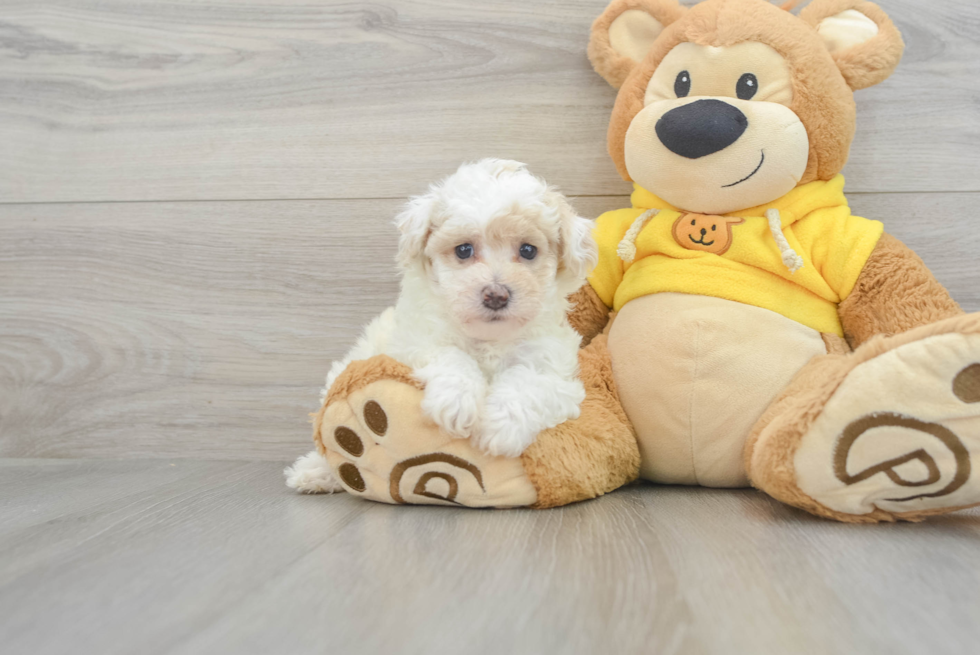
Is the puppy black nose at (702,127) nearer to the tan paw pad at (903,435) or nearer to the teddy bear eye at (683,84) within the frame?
the teddy bear eye at (683,84)

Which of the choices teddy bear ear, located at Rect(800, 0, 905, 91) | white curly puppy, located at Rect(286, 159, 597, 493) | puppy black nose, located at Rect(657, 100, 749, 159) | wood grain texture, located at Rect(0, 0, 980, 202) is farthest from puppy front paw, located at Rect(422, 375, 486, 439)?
teddy bear ear, located at Rect(800, 0, 905, 91)

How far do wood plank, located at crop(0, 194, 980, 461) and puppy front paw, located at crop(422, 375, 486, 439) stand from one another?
50cm

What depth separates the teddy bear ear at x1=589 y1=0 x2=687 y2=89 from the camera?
43.6 inches

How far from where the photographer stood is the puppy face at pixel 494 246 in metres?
0.89

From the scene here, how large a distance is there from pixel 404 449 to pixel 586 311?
0.43 m

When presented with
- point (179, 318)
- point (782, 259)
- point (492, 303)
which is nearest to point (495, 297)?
point (492, 303)

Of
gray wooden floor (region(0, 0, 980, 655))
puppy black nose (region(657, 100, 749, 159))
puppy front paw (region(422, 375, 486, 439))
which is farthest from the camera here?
gray wooden floor (region(0, 0, 980, 655))

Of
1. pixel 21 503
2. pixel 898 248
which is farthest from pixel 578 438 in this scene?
pixel 21 503

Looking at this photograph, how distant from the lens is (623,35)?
3.72 ft

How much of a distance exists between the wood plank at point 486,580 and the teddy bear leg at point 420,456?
3 cm

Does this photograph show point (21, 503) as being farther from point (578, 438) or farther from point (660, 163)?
point (660, 163)

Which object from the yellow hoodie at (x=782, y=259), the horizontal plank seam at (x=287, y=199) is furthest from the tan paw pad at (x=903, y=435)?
the horizontal plank seam at (x=287, y=199)

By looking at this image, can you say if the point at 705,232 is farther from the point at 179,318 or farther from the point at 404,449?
the point at 179,318

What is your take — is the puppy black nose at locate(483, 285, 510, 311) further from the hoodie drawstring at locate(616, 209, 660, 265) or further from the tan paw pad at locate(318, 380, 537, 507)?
the hoodie drawstring at locate(616, 209, 660, 265)
